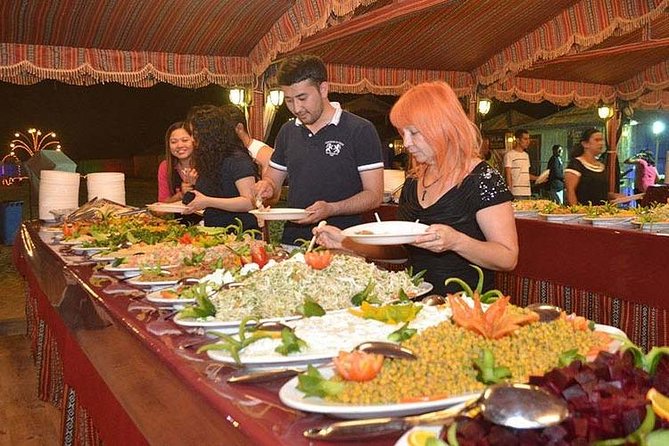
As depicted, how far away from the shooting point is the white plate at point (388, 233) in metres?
1.68

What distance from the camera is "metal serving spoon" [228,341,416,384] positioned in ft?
3.35

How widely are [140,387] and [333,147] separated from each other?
1718 mm

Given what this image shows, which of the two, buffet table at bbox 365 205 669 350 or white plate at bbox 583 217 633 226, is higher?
white plate at bbox 583 217 633 226

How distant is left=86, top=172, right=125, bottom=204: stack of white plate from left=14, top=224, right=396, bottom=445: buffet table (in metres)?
1.99

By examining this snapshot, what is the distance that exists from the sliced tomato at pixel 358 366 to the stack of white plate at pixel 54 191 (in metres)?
4.00

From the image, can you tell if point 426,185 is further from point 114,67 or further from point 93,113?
point 93,113

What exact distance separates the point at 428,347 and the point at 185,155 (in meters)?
2.96

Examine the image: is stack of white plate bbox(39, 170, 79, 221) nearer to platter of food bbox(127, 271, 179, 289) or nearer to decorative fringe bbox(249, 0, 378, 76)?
decorative fringe bbox(249, 0, 378, 76)

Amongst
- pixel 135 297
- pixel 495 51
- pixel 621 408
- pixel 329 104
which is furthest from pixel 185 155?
pixel 495 51

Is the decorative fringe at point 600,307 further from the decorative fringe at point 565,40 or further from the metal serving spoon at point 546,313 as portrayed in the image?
the metal serving spoon at point 546,313

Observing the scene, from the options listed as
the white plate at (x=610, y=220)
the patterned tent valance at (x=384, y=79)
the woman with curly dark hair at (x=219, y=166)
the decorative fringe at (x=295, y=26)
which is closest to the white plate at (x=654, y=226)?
the white plate at (x=610, y=220)

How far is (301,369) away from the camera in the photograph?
A: 1114mm

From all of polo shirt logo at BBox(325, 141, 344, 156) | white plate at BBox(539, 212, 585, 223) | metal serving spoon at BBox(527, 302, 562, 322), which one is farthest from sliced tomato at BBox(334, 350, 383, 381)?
white plate at BBox(539, 212, 585, 223)

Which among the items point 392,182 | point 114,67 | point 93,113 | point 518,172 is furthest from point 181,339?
point 93,113
